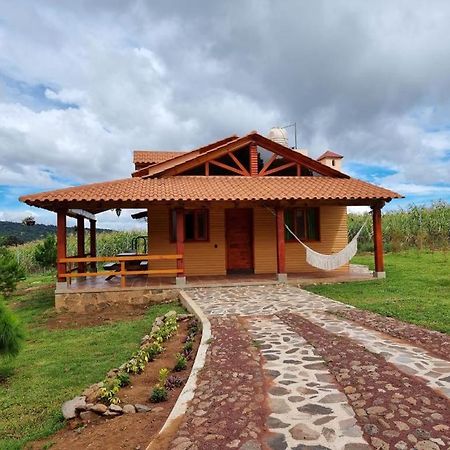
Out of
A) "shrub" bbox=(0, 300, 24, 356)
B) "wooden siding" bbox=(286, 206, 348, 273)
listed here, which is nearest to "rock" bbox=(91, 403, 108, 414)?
"shrub" bbox=(0, 300, 24, 356)

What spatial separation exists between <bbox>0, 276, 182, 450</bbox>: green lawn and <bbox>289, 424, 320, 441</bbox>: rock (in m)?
2.35

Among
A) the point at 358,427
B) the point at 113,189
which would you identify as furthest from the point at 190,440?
the point at 113,189

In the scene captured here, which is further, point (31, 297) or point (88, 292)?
point (31, 297)

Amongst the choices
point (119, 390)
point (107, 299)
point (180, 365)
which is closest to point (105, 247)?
point (107, 299)

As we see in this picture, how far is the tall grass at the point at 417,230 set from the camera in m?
21.7

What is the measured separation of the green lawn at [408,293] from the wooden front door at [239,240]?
116 inches

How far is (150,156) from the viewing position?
54.3ft

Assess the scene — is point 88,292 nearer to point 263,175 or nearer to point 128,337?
point 128,337

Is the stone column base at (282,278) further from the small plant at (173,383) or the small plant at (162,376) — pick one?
the small plant at (173,383)

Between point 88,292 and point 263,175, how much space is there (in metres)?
6.56

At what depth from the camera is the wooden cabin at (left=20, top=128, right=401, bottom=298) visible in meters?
11.9

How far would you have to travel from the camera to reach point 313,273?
13.4 metres

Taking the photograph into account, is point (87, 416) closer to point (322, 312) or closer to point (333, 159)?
point (322, 312)

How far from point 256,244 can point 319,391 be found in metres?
9.81
